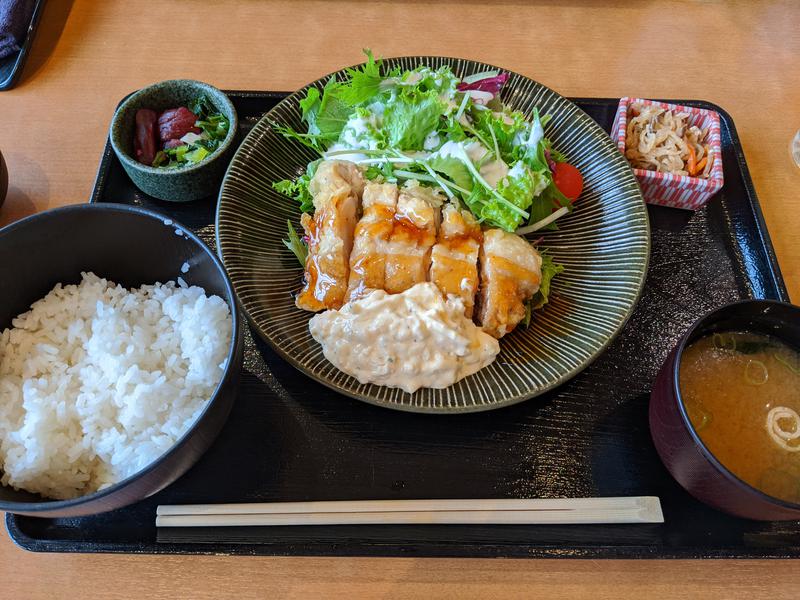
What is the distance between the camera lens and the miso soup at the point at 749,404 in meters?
1.56

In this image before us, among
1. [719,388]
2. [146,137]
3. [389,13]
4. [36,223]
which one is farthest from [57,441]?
[389,13]

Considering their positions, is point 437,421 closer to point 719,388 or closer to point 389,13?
point 719,388

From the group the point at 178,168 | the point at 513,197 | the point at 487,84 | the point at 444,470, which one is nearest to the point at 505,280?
the point at 513,197

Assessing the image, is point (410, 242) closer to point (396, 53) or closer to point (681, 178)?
point (681, 178)

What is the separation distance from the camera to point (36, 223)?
1.64 m

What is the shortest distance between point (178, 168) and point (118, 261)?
47 cm

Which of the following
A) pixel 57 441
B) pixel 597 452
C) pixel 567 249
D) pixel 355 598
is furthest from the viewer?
pixel 567 249

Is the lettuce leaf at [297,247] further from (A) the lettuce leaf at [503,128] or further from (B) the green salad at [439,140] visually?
(A) the lettuce leaf at [503,128]

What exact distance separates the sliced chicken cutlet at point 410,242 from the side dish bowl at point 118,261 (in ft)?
1.88

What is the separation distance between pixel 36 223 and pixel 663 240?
83.4 inches

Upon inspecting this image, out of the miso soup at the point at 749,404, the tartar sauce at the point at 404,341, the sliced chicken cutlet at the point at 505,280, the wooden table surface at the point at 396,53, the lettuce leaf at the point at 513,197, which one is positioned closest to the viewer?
the miso soup at the point at 749,404

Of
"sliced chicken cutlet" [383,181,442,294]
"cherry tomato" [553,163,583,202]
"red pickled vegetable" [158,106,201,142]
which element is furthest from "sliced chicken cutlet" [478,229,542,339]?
"red pickled vegetable" [158,106,201,142]

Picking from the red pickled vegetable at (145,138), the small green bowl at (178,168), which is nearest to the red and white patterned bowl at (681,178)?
the small green bowl at (178,168)

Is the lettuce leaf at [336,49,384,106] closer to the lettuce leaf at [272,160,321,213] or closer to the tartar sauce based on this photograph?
the lettuce leaf at [272,160,321,213]
